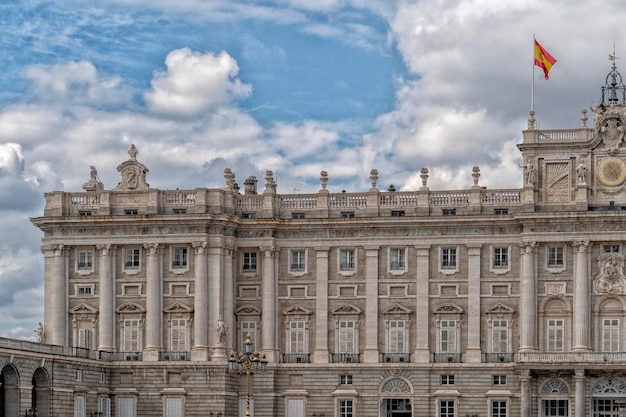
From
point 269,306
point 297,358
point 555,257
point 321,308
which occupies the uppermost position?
point 555,257

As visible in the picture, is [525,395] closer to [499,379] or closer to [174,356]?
[499,379]

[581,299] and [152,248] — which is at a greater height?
[152,248]

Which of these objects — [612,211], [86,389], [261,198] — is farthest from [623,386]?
[86,389]

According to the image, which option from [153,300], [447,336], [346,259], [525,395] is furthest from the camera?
[346,259]

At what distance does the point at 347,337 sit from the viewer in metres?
107

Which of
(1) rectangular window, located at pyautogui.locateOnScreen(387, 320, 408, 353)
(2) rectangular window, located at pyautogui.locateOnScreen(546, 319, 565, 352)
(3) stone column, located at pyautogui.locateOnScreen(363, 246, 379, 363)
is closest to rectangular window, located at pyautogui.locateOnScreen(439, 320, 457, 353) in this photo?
(1) rectangular window, located at pyautogui.locateOnScreen(387, 320, 408, 353)

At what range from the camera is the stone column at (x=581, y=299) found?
102688mm

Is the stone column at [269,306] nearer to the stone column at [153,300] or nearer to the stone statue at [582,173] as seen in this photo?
the stone column at [153,300]

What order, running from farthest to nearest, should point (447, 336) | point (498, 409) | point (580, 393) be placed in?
1. point (447, 336)
2. point (498, 409)
3. point (580, 393)

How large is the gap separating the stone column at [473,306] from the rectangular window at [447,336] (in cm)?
107

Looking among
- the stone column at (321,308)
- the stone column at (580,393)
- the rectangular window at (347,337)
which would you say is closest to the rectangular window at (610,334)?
the stone column at (580,393)

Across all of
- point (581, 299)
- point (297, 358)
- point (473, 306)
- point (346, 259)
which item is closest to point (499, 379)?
point (473, 306)

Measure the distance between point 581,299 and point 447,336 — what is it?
30.6 ft

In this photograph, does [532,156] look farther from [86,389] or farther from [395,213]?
[86,389]
